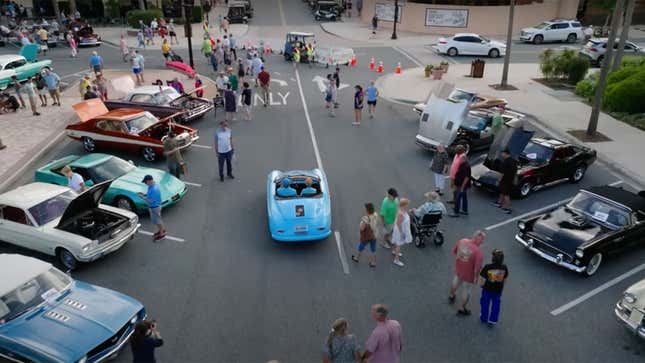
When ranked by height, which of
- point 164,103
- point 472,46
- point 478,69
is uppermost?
point 472,46

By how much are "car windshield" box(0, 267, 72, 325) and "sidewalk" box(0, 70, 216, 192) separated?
7137 millimetres

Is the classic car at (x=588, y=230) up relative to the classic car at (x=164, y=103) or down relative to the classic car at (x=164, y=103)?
down

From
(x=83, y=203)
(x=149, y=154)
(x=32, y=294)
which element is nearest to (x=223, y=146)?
(x=149, y=154)

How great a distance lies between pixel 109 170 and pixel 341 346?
8.97 m

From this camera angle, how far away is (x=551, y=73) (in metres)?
26.2

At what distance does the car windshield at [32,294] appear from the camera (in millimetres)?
7508

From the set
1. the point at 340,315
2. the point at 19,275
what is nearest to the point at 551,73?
the point at 340,315

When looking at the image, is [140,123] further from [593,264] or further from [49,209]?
[593,264]

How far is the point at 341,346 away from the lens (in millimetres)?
6273

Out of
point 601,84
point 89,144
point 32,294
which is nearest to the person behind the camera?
point 32,294

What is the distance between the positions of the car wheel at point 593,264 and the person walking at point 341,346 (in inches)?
231

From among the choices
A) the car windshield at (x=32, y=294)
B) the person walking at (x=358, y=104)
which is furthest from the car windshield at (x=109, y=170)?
the person walking at (x=358, y=104)

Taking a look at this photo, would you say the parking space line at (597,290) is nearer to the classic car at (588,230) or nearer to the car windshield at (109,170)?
the classic car at (588,230)

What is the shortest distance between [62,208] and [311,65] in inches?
842
